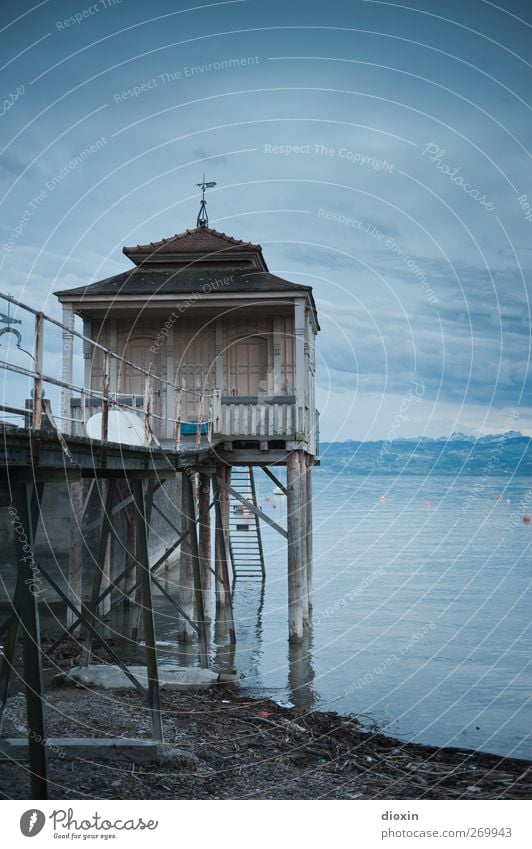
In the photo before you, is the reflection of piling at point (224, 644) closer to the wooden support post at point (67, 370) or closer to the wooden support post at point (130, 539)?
the wooden support post at point (130, 539)

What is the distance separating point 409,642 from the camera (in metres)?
21.1

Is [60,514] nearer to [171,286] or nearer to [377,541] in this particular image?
[171,286]

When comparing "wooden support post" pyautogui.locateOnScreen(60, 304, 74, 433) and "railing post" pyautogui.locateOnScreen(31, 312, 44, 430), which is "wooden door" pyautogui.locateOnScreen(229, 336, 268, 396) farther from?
"railing post" pyautogui.locateOnScreen(31, 312, 44, 430)

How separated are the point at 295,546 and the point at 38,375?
1198cm

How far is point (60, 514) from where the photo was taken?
2003 centimetres

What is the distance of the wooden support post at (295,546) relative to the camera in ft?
60.4

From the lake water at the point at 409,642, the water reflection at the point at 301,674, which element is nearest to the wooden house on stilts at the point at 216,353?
the water reflection at the point at 301,674

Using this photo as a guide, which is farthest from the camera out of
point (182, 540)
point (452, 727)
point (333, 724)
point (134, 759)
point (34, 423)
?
point (182, 540)

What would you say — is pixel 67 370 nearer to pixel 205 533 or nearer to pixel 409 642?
pixel 205 533

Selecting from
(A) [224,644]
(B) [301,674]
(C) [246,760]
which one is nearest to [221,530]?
(A) [224,644]

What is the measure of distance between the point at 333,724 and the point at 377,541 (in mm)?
43532

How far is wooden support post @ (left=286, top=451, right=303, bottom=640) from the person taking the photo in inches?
725

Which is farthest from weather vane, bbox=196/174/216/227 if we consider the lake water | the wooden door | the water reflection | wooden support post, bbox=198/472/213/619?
the water reflection

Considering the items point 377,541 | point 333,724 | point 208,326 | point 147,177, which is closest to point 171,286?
point 208,326
